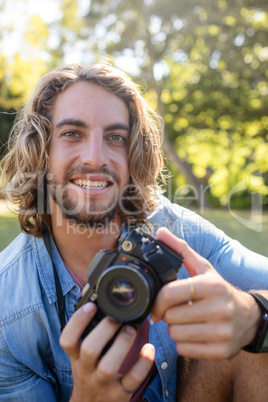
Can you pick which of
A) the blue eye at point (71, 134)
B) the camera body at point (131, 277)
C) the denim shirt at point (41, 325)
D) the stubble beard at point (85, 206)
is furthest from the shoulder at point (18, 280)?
the blue eye at point (71, 134)

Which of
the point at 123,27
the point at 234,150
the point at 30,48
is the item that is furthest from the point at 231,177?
the point at 30,48

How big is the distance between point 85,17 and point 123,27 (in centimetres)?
156

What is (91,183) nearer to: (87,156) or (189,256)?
(87,156)

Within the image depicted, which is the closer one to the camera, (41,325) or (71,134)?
(41,325)

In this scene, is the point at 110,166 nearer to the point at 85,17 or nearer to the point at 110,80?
the point at 110,80

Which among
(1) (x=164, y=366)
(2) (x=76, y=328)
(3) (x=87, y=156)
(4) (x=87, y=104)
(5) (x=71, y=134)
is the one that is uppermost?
(4) (x=87, y=104)

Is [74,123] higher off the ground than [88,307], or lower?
higher

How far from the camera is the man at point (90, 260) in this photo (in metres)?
1.55

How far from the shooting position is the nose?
7.75 ft

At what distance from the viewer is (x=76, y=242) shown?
2496 millimetres

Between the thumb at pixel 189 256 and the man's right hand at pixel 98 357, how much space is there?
0.37 meters

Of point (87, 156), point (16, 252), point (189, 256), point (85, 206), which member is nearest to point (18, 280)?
point (16, 252)

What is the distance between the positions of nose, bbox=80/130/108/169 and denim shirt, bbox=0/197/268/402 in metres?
0.61

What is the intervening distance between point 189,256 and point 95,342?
1.75 ft
